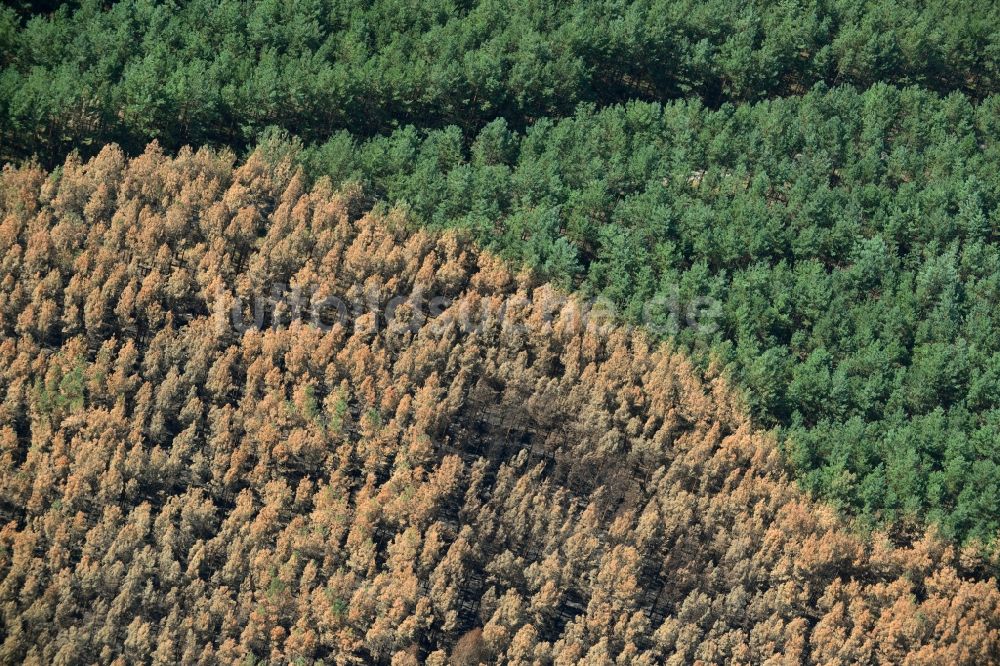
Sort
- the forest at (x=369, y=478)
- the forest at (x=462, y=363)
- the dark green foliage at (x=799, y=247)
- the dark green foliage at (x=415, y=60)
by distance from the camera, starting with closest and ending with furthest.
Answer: the forest at (x=369, y=478) < the forest at (x=462, y=363) < the dark green foliage at (x=799, y=247) < the dark green foliage at (x=415, y=60)

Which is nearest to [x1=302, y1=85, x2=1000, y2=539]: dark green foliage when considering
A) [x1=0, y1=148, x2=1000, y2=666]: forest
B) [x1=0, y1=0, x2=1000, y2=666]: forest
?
[x1=0, y1=0, x2=1000, y2=666]: forest

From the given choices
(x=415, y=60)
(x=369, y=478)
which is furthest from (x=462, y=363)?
Result: (x=415, y=60)

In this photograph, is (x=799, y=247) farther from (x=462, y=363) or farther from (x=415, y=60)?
(x=415, y=60)

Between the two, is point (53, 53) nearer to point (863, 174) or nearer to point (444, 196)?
point (444, 196)

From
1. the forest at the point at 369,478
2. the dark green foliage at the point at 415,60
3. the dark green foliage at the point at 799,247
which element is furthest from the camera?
the dark green foliage at the point at 415,60

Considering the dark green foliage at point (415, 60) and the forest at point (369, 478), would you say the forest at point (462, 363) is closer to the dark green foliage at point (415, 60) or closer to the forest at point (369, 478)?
the forest at point (369, 478)

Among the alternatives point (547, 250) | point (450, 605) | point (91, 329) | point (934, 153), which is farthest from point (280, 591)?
point (934, 153)

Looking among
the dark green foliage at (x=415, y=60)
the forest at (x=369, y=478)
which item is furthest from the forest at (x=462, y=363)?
the dark green foliage at (x=415, y=60)
